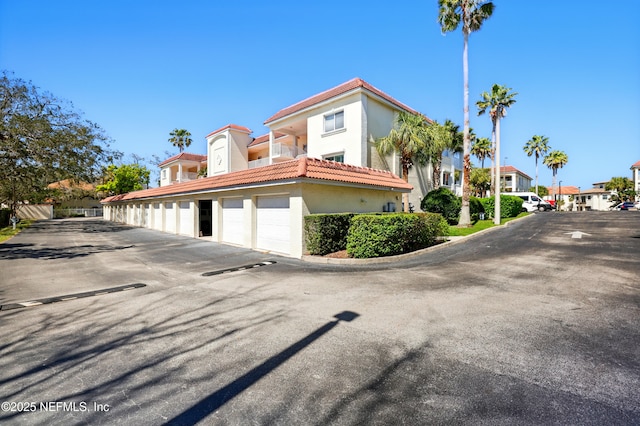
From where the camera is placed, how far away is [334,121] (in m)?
21.3

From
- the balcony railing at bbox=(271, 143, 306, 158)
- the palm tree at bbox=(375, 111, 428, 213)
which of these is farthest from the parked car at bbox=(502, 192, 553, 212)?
the balcony railing at bbox=(271, 143, 306, 158)

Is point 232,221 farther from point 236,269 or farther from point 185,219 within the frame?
point 185,219

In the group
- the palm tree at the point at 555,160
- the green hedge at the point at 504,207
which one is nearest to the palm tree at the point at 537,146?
the palm tree at the point at 555,160

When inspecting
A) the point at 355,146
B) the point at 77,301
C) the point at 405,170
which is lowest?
the point at 77,301

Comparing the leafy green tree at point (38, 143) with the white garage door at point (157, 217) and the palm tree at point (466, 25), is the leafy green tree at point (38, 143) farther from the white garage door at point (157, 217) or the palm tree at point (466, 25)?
the palm tree at point (466, 25)

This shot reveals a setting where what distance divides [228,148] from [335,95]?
13.1 meters

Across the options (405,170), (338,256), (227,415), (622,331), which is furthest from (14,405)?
(405,170)

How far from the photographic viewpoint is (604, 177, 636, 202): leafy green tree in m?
56.1

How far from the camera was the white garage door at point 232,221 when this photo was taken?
49.8ft

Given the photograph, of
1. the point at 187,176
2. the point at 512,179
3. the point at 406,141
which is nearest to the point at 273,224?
the point at 406,141

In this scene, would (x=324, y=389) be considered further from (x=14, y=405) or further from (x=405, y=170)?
(x=405, y=170)

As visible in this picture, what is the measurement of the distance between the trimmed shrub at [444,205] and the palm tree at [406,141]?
1907 millimetres

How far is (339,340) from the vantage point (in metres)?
4.11

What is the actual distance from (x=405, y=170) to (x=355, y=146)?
4.00m
